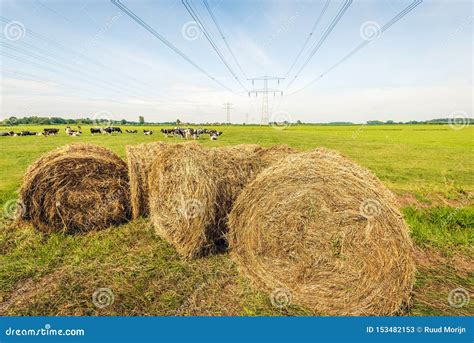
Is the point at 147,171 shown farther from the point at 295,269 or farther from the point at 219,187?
the point at 295,269

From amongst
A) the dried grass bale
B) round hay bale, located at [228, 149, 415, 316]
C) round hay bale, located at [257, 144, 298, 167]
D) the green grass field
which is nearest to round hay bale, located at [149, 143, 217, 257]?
the dried grass bale

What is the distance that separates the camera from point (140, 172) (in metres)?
7.17

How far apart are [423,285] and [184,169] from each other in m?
4.80

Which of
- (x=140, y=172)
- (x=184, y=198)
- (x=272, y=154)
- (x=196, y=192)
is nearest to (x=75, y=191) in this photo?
(x=140, y=172)

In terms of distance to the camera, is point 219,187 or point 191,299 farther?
point 219,187

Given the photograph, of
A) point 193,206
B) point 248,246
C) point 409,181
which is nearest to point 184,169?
point 193,206

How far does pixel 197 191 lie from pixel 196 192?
1.4 inches

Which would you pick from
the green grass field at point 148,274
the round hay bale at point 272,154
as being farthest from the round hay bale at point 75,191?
the round hay bale at point 272,154

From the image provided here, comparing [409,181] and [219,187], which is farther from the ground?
[219,187]

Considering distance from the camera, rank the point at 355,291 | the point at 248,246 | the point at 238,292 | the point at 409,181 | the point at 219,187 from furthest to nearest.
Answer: the point at 409,181
the point at 219,187
the point at 248,246
the point at 238,292
the point at 355,291

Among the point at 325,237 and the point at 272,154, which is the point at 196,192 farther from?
the point at 325,237

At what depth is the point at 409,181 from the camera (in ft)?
41.4

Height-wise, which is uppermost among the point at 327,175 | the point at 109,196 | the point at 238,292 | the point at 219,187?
the point at 327,175

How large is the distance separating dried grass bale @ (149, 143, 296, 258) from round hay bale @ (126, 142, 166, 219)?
1.81 ft
